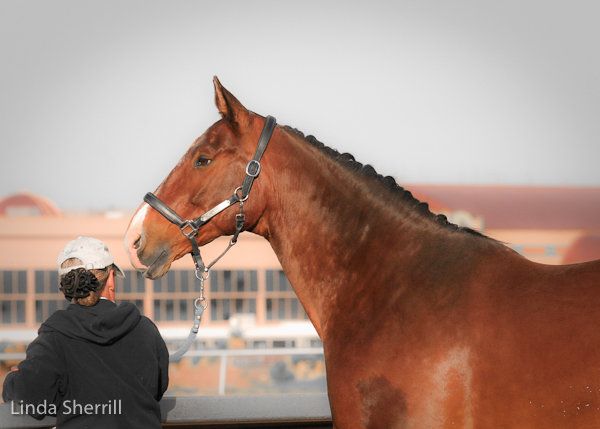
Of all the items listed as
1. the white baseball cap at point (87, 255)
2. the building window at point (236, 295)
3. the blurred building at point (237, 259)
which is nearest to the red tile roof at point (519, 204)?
the blurred building at point (237, 259)

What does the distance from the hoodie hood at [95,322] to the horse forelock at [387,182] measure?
0.86 m

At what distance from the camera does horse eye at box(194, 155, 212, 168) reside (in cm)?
235

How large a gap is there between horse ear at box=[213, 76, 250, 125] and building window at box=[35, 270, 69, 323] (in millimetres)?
17889

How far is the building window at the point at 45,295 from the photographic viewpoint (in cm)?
1898

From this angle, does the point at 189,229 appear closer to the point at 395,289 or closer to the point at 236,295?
the point at 395,289

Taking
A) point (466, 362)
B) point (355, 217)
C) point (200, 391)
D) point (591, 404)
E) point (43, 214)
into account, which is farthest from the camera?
point (43, 214)

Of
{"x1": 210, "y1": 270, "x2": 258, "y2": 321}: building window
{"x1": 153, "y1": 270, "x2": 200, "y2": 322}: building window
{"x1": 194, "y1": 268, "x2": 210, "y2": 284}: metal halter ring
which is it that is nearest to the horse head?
{"x1": 194, "y1": 268, "x2": 210, "y2": 284}: metal halter ring

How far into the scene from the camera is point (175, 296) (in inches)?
775

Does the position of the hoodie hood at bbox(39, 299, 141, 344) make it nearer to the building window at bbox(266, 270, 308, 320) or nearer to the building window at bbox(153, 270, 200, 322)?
the building window at bbox(153, 270, 200, 322)

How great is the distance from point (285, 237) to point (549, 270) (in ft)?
2.91

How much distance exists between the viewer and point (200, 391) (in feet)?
45.7

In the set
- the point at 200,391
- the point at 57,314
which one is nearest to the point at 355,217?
the point at 57,314

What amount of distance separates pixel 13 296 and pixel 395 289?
62.4 feet

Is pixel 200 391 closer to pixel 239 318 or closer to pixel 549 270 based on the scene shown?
pixel 239 318
